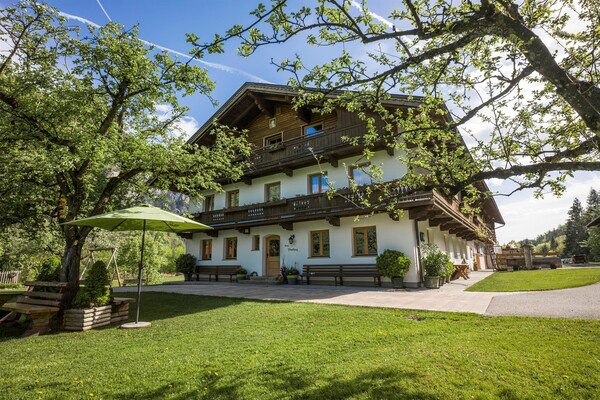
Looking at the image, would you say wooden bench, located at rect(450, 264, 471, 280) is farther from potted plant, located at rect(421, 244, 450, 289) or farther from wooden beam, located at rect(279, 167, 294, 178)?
wooden beam, located at rect(279, 167, 294, 178)

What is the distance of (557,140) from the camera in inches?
190

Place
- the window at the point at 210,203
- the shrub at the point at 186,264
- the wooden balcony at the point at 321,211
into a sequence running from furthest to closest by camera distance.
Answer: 1. the window at the point at 210,203
2. the shrub at the point at 186,264
3. the wooden balcony at the point at 321,211

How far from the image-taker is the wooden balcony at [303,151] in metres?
14.9

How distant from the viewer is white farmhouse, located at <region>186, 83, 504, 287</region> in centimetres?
1438

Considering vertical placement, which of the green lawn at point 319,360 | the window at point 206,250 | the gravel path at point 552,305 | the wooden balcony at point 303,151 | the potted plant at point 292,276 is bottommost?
the green lawn at point 319,360

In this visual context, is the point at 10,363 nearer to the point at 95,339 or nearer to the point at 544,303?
the point at 95,339

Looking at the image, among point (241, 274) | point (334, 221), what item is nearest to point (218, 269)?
point (241, 274)

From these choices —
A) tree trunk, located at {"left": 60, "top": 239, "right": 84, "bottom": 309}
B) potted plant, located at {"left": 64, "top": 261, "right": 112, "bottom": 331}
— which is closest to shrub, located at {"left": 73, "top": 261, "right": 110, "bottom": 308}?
potted plant, located at {"left": 64, "top": 261, "right": 112, "bottom": 331}

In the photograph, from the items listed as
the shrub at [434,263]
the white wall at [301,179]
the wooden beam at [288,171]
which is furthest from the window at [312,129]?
the shrub at [434,263]

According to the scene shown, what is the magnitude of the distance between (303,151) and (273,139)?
4.08 metres

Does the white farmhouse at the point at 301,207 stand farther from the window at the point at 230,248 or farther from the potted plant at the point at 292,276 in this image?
the potted plant at the point at 292,276

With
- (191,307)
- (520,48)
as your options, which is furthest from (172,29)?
(191,307)

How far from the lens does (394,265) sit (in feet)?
42.7

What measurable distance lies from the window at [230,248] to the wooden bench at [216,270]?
2.56 ft
